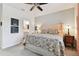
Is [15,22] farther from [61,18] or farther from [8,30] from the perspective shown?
[61,18]

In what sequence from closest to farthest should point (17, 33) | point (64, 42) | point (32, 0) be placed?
point (32, 0)
point (64, 42)
point (17, 33)

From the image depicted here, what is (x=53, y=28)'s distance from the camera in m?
2.14

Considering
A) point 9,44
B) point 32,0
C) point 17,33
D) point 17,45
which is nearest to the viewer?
point 32,0

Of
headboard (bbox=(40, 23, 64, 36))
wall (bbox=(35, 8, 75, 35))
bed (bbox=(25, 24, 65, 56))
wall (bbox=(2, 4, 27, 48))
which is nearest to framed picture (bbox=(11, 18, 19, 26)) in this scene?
wall (bbox=(2, 4, 27, 48))

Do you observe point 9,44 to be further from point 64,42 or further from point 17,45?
point 64,42

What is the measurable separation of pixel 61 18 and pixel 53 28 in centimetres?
30

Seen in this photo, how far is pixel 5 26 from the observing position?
354cm

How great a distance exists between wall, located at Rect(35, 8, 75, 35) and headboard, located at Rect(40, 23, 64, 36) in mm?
80

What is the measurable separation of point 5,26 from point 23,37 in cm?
83

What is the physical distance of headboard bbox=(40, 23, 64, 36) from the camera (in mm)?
2092

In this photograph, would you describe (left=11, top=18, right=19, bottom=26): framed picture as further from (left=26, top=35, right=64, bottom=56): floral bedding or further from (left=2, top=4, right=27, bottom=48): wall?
(left=26, top=35, right=64, bottom=56): floral bedding

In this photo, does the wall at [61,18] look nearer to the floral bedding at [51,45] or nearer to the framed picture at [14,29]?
the floral bedding at [51,45]

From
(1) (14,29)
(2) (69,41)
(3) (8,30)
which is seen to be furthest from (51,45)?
(3) (8,30)

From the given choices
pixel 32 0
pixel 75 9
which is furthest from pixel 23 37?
pixel 75 9
